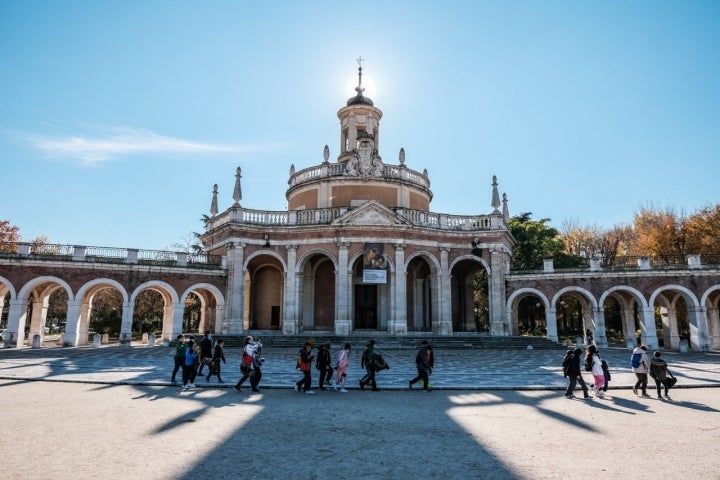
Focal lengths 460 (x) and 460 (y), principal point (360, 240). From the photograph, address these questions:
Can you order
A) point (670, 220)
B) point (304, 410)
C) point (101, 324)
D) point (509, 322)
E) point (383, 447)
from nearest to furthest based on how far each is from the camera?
point (383, 447), point (304, 410), point (509, 322), point (670, 220), point (101, 324)

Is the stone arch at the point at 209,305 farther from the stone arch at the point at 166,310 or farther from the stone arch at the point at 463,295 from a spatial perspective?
the stone arch at the point at 463,295

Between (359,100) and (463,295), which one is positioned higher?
(359,100)

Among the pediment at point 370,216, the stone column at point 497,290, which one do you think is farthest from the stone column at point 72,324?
the stone column at point 497,290

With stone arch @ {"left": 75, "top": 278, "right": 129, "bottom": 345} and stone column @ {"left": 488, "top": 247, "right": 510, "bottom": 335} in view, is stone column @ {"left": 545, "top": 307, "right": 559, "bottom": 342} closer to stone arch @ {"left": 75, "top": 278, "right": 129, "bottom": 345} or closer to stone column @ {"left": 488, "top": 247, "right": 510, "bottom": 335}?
stone column @ {"left": 488, "top": 247, "right": 510, "bottom": 335}

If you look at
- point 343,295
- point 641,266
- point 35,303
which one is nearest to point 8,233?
point 35,303

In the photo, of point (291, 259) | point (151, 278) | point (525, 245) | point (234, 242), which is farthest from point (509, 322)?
point (151, 278)

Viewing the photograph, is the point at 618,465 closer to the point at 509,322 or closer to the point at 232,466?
the point at 232,466

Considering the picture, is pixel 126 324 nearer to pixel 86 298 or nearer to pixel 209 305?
pixel 86 298

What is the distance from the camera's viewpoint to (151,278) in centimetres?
2942

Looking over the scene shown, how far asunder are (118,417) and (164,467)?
367 cm

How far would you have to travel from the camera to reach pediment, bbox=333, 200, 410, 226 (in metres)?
29.3

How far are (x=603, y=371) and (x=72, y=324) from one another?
2809 centimetres

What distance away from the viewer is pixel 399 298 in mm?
29141

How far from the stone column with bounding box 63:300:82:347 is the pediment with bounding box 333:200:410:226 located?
16366mm
